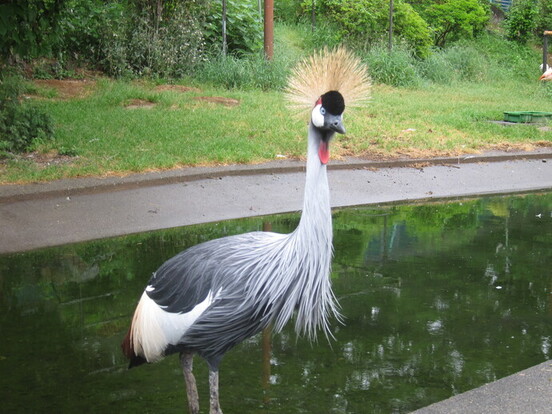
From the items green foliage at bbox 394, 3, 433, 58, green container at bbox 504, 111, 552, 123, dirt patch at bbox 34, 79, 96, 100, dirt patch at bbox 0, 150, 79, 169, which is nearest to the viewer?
dirt patch at bbox 0, 150, 79, 169

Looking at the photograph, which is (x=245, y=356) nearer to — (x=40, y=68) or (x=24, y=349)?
(x=24, y=349)

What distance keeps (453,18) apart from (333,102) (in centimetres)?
2198

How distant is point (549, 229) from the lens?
30.6 ft

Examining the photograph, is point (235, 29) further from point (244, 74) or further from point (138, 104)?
point (138, 104)

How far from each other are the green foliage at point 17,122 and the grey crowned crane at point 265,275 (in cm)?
676

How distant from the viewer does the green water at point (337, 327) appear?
4930 mm

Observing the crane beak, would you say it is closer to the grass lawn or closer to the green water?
the green water

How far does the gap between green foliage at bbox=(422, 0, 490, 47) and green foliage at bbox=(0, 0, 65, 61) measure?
52.1 ft

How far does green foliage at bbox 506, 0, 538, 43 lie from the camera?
26938mm

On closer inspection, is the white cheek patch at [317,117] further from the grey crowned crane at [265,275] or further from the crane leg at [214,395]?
the crane leg at [214,395]

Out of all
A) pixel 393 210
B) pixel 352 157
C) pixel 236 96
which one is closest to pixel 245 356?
pixel 393 210

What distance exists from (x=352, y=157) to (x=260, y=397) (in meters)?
7.06

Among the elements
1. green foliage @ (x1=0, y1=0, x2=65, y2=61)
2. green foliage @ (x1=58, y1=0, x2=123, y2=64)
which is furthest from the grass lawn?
green foliage @ (x1=0, y1=0, x2=65, y2=61)

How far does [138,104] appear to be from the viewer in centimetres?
1373
